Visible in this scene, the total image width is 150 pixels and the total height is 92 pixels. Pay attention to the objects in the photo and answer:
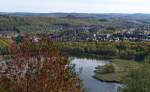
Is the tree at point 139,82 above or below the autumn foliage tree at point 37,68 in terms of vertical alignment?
below

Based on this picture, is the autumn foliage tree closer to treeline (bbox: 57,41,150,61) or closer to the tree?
the tree

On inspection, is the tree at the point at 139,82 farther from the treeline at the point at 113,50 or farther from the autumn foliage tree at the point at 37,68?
the treeline at the point at 113,50

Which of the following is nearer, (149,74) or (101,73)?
(149,74)

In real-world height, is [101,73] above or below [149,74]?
below

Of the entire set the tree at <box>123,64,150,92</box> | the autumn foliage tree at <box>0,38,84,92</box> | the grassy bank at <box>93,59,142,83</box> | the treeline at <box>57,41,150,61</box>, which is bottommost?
the treeline at <box>57,41,150,61</box>

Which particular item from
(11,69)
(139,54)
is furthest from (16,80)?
(139,54)

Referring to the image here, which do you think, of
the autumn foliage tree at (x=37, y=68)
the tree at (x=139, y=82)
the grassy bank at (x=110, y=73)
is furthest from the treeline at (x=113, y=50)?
the autumn foliage tree at (x=37, y=68)

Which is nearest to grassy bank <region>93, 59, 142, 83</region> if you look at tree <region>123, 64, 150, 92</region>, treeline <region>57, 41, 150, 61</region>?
treeline <region>57, 41, 150, 61</region>

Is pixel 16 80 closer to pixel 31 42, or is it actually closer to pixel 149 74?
pixel 31 42
